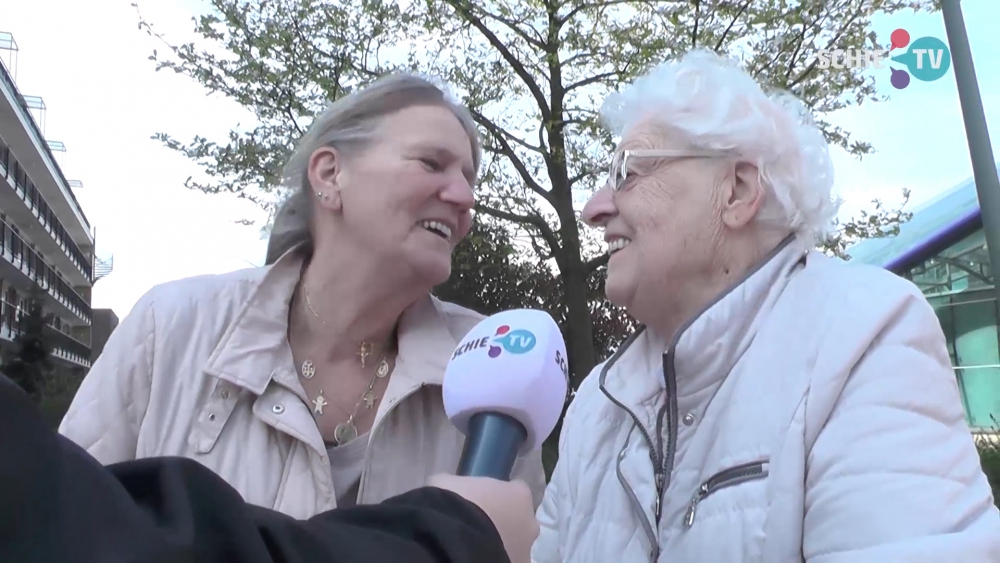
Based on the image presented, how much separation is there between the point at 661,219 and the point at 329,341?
3.09ft

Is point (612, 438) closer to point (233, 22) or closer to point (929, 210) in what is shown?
point (233, 22)

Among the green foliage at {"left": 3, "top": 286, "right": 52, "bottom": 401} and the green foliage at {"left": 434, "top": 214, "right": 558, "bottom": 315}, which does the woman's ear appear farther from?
the green foliage at {"left": 3, "top": 286, "right": 52, "bottom": 401}

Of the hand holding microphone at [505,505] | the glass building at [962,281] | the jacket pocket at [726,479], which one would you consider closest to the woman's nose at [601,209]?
the jacket pocket at [726,479]

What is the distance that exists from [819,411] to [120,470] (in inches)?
51.0

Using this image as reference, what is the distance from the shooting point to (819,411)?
1.60 metres

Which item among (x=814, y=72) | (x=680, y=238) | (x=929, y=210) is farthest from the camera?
(x=929, y=210)

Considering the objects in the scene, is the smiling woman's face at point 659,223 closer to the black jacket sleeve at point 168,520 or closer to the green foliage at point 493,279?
the black jacket sleeve at point 168,520

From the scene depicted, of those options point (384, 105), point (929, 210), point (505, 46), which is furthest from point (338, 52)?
point (929, 210)

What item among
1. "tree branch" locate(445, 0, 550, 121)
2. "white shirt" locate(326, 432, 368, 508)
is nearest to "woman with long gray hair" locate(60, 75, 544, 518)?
"white shirt" locate(326, 432, 368, 508)

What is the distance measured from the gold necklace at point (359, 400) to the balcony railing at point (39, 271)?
130 feet

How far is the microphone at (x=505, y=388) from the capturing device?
1.20 m

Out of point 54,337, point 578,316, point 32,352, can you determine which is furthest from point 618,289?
point 54,337

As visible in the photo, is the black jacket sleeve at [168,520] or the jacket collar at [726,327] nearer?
the black jacket sleeve at [168,520]

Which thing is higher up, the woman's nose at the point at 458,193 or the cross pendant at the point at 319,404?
the woman's nose at the point at 458,193
